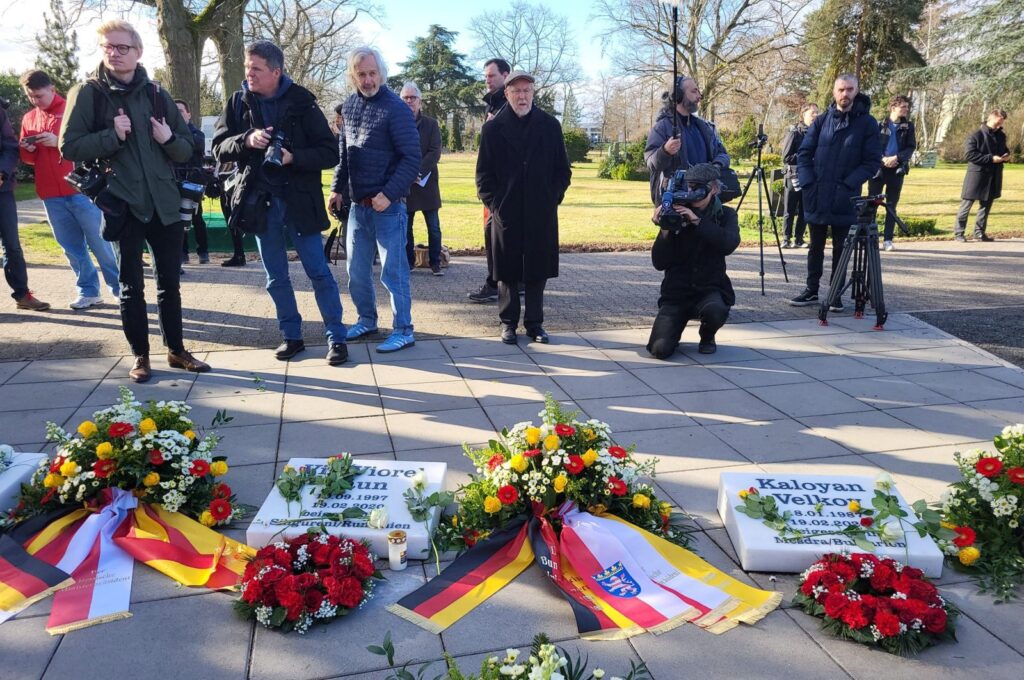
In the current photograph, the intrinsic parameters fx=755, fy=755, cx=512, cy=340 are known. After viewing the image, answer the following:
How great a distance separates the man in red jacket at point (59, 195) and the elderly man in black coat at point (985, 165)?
37.0 ft

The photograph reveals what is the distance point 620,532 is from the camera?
284 cm

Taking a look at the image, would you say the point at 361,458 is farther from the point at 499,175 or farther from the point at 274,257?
the point at 499,175

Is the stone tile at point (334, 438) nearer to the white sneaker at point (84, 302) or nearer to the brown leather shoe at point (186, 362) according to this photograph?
the brown leather shoe at point (186, 362)

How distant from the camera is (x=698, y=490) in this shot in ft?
11.2

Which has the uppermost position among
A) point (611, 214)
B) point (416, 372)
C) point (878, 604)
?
point (611, 214)

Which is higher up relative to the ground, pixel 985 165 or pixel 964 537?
pixel 985 165

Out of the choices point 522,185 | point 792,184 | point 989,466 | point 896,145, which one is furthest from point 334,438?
point 896,145

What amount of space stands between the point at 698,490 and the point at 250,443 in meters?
2.27

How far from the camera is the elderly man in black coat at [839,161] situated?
654cm

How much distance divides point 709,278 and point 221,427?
3.48m

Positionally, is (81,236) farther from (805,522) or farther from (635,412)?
(805,522)

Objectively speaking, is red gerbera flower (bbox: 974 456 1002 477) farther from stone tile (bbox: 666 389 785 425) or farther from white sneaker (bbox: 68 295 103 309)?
white sneaker (bbox: 68 295 103 309)

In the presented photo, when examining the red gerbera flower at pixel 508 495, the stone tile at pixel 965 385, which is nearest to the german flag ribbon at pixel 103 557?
the red gerbera flower at pixel 508 495

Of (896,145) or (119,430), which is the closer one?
(119,430)
